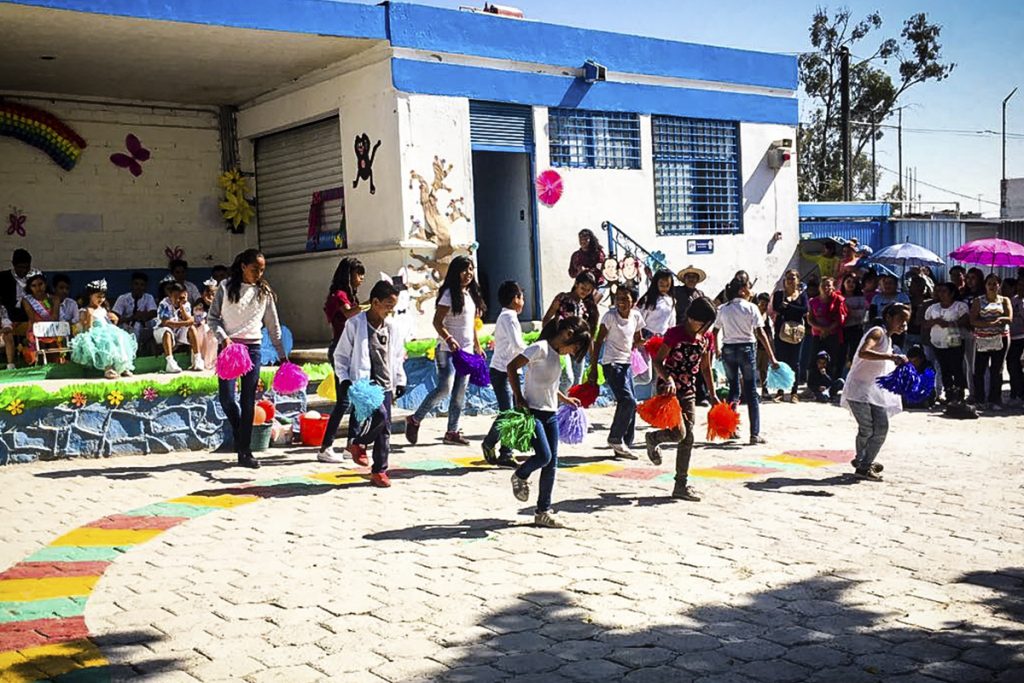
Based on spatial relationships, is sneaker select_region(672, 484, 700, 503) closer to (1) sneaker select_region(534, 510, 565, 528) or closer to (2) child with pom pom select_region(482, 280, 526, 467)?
(1) sneaker select_region(534, 510, 565, 528)

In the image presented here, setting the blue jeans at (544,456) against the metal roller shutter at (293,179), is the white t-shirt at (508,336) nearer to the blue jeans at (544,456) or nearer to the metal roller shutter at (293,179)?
the blue jeans at (544,456)

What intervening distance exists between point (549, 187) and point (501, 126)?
1216 mm

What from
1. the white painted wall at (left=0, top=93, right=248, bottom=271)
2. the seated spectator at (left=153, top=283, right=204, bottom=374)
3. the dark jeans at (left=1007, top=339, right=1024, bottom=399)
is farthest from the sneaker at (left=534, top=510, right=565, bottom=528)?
the white painted wall at (left=0, top=93, right=248, bottom=271)

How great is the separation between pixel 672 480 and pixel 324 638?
487cm

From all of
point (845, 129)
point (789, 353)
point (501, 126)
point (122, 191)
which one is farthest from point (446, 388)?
point (845, 129)

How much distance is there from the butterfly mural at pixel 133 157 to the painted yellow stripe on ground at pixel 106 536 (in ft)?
33.0

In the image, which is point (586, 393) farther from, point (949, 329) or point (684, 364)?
point (949, 329)

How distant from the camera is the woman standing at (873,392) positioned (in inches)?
366

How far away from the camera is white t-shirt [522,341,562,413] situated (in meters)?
7.66

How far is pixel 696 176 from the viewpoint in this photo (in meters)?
18.8

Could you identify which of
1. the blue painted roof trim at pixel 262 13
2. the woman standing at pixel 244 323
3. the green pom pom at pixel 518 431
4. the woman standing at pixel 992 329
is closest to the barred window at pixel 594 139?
the blue painted roof trim at pixel 262 13

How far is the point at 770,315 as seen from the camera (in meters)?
16.8

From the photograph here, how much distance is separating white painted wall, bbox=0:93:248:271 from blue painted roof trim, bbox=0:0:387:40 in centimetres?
435

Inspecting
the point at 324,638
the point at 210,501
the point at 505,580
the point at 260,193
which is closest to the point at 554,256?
the point at 260,193
